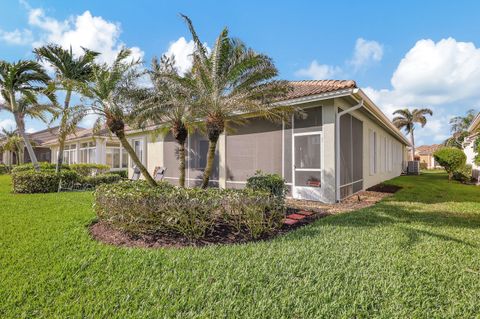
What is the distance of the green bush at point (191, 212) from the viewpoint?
5.36 m

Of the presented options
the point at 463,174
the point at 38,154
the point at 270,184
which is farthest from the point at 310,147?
the point at 38,154

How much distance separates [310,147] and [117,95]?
756cm

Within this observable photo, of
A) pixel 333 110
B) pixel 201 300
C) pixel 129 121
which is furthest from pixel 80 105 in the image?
pixel 333 110

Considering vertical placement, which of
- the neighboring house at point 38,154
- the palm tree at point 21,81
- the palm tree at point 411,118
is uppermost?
→ the palm tree at point 411,118

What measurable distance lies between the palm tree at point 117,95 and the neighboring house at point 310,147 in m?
2.78

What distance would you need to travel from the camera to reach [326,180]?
9.88 m

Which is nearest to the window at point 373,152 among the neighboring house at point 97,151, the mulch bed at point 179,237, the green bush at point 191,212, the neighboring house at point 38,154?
the mulch bed at point 179,237

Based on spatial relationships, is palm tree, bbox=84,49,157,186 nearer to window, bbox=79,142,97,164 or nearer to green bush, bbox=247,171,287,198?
green bush, bbox=247,171,287,198

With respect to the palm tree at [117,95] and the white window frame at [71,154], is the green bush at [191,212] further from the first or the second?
the white window frame at [71,154]

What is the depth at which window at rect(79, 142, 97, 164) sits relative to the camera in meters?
26.8

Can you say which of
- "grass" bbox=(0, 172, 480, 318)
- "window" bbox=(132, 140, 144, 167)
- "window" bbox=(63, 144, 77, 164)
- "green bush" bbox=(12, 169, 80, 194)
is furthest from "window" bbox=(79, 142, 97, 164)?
"grass" bbox=(0, 172, 480, 318)

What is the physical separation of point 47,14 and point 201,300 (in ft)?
39.6

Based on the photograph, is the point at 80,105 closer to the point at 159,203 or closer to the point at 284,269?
the point at 159,203

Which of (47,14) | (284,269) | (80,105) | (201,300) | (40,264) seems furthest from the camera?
(47,14)
